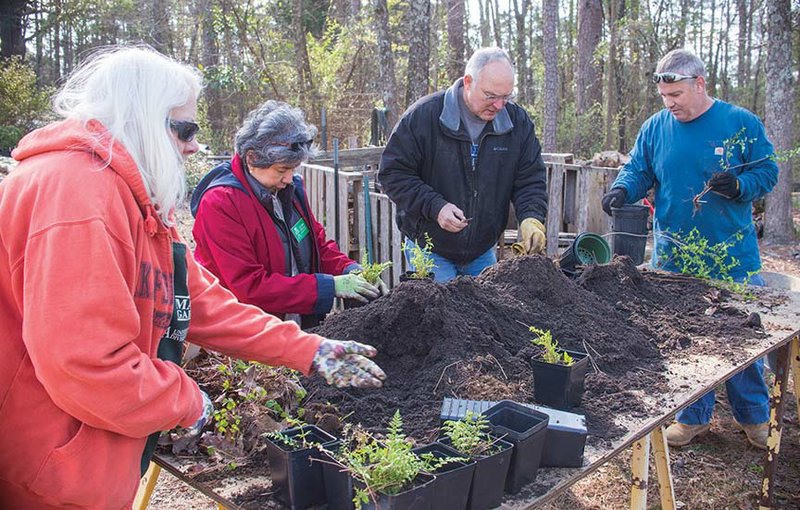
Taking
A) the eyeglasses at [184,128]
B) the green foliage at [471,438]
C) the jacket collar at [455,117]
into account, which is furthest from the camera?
the jacket collar at [455,117]

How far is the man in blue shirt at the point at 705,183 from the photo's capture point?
12.6 ft

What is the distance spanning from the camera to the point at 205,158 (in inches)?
469

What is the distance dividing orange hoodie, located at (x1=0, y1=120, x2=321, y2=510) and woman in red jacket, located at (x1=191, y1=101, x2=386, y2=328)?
1.37 meters

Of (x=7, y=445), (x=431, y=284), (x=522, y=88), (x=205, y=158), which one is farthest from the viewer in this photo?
(x=522, y=88)

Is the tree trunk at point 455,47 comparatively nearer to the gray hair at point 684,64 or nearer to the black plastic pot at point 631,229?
the gray hair at point 684,64

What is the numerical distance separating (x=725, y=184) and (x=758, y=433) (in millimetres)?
1574

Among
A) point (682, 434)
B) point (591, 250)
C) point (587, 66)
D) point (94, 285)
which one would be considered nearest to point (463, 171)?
point (591, 250)

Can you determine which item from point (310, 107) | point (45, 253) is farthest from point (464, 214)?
point (310, 107)

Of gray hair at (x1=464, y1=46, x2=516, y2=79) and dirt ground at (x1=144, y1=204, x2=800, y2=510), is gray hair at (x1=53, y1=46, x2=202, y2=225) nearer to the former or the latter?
dirt ground at (x1=144, y1=204, x2=800, y2=510)

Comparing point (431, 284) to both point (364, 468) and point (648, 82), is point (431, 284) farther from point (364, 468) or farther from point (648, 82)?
point (648, 82)

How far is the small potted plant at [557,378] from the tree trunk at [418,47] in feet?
24.6

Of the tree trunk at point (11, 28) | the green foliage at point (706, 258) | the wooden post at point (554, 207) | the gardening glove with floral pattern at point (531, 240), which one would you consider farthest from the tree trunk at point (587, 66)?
the tree trunk at point (11, 28)

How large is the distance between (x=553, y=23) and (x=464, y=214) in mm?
10903

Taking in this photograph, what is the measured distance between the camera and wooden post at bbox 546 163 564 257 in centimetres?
741
